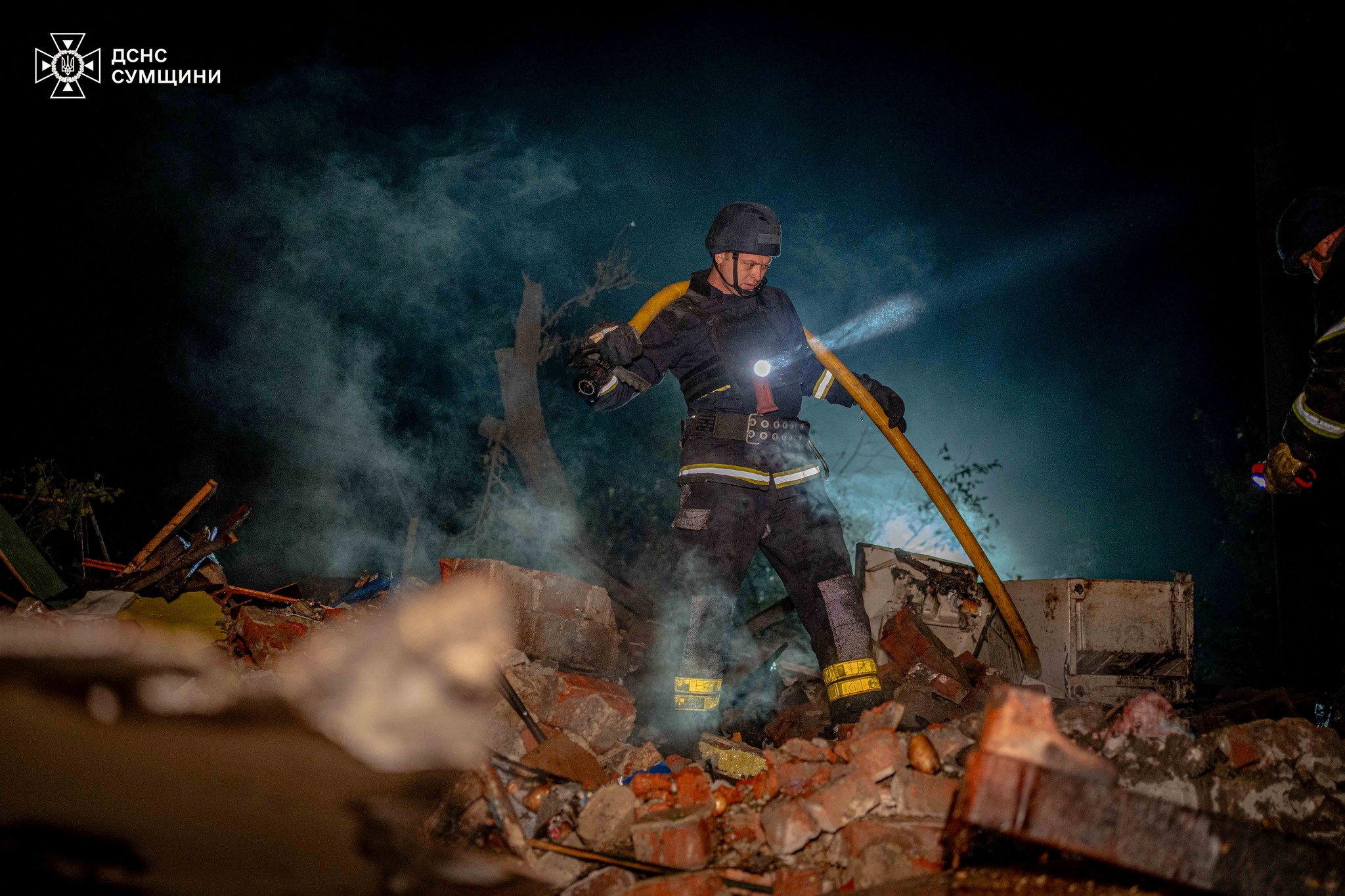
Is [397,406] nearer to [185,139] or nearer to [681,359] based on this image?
[185,139]

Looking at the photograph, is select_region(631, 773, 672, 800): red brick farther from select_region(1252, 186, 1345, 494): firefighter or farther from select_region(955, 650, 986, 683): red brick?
select_region(1252, 186, 1345, 494): firefighter

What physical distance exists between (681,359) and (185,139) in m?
7.51

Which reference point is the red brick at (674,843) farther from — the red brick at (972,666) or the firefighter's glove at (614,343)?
the red brick at (972,666)

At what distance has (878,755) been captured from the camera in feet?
7.75

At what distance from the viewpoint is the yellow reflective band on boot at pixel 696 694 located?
3152 millimetres

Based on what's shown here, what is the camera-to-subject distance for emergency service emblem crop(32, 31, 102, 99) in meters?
6.96

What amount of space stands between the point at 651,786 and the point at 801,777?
1.84 feet

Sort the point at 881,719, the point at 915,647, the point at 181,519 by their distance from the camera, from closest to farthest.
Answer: the point at 881,719, the point at 915,647, the point at 181,519

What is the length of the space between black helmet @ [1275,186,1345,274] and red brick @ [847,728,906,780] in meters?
3.08

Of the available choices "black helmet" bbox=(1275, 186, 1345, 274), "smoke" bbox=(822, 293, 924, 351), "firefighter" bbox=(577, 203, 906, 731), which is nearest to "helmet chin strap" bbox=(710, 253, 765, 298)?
"firefighter" bbox=(577, 203, 906, 731)

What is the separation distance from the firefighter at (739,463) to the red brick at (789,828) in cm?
91

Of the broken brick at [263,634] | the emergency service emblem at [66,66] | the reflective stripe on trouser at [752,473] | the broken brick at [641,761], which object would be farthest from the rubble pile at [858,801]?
the emergency service emblem at [66,66]

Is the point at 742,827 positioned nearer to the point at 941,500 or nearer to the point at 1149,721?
the point at 1149,721

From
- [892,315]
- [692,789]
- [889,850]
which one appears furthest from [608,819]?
[892,315]
